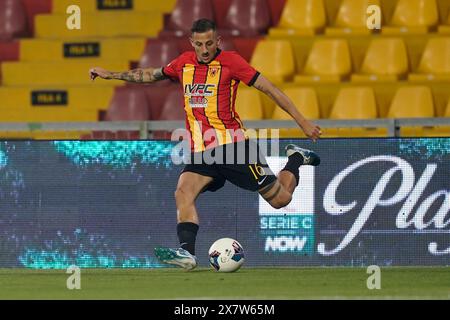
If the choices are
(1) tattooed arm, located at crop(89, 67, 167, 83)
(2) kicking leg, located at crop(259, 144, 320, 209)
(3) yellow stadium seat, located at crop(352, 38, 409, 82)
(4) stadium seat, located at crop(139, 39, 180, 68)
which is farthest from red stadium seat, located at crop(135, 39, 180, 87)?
(1) tattooed arm, located at crop(89, 67, 167, 83)

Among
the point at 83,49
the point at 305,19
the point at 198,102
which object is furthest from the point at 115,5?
the point at 198,102

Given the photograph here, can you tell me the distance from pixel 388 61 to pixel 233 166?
16.2 ft

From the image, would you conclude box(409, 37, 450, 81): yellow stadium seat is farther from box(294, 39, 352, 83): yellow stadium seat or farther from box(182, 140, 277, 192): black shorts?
box(182, 140, 277, 192): black shorts

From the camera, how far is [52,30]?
1798 cm

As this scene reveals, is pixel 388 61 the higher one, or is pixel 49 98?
pixel 388 61

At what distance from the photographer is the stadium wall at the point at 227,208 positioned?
41.5ft

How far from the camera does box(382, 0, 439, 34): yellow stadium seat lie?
16.2m

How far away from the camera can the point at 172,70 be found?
11.4 m

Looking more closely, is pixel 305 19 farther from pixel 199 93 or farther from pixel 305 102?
pixel 199 93

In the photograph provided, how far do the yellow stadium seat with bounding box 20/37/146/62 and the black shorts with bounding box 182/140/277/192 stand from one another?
6016 millimetres

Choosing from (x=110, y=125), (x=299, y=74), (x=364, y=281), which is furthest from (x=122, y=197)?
(x=299, y=74)

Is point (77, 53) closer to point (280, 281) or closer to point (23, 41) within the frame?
point (23, 41)

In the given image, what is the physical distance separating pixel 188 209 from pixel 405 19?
600 cm

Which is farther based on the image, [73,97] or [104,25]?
[104,25]
